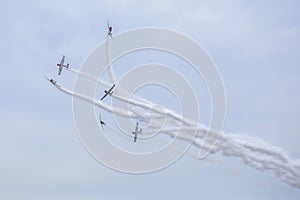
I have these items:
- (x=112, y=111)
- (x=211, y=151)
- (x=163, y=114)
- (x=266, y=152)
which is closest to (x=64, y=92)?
(x=112, y=111)

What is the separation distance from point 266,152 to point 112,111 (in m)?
34.2

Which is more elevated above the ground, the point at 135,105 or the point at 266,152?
the point at 135,105

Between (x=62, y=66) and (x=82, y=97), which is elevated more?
(x=62, y=66)

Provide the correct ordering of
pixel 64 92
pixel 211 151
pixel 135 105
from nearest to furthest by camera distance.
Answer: pixel 211 151 → pixel 135 105 → pixel 64 92

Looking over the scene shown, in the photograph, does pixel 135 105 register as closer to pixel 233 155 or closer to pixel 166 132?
pixel 166 132

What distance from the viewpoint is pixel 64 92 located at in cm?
11969

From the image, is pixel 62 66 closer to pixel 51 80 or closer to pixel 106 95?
pixel 51 80

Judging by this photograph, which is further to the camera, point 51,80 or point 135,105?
point 51,80

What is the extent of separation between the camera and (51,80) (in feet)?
400

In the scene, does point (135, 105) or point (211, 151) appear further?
point (135, 105)

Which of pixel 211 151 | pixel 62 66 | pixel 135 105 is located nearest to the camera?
pixel 211 151

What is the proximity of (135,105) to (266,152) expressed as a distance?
29.4 metres

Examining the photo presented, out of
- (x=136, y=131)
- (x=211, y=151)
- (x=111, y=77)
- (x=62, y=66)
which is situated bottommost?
(x=211, y=151)

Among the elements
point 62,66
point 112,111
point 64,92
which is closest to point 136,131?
point 112,111
